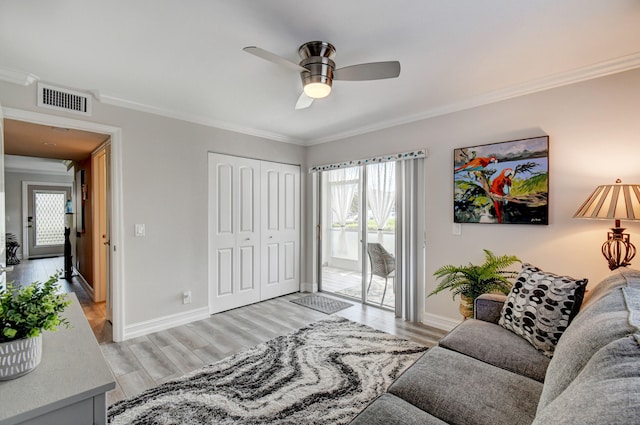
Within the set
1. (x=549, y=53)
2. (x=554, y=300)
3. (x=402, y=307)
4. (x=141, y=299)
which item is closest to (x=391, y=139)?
(x=549, y=53)

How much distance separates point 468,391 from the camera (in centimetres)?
132

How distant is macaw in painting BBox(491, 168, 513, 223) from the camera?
2.78 metres

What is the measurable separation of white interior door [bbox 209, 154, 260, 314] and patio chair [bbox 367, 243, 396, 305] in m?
1.62

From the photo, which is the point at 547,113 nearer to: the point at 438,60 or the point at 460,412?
the point at 438,60

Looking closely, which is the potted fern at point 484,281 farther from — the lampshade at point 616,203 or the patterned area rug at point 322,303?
the patterned area rug at point 322,303

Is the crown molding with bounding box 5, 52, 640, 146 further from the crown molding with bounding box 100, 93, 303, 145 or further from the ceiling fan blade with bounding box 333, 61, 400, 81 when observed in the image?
the ceiling fan blade with bounding box 333, 61, 400, 81

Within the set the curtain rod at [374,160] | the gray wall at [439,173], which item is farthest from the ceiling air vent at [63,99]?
the curtain rod at [374,160]

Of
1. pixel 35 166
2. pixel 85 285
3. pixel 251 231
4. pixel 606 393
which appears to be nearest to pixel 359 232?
pixel 251 231

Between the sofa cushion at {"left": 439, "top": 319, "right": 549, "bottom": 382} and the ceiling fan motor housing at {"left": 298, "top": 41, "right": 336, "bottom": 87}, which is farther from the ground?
the ceiling fan motor housing at {"left": 298, "top": 41, "right": 336, "bottom": 87}

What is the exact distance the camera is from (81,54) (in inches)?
84.7

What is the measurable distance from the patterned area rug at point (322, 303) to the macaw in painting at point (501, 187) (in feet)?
7.19

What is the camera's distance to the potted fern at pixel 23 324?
0.92m

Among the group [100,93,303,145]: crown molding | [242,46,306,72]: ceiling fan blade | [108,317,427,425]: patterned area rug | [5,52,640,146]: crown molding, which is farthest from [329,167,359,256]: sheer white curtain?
[242,46,306,72]: ceiling fan blade

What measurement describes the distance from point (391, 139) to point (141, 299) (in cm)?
341
